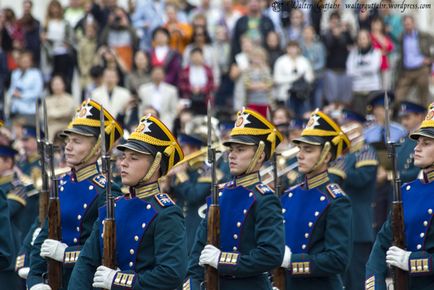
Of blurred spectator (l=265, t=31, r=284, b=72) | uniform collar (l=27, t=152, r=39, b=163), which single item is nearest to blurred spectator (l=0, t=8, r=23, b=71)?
blurred spectator (l=265, t=31, r=284, b=72)

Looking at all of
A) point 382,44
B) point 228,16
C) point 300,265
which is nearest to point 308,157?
point 300,265

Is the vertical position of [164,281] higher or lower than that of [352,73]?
lower

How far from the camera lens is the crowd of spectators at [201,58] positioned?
2205 centimetres

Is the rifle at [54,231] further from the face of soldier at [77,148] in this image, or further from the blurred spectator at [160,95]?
the blurred spectator at [160,95]

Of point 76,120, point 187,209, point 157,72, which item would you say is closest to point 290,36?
point 157,72

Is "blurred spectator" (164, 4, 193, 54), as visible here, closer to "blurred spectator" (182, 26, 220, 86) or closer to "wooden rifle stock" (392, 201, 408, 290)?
"blurred spectator" (182, 26, 220, 86)

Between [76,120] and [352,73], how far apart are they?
41.0ft

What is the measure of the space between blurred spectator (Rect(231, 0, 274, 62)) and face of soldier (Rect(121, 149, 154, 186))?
45.3 feet

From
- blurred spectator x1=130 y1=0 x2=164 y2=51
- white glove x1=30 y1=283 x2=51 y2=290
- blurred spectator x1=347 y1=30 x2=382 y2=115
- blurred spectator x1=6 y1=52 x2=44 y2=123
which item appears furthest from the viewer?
blurred spectator x1=130 y1=0 x2=164 y2=51

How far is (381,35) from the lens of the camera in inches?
926

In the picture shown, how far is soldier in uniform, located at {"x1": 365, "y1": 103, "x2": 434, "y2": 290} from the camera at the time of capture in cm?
965

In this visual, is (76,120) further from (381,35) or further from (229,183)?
(381,35)

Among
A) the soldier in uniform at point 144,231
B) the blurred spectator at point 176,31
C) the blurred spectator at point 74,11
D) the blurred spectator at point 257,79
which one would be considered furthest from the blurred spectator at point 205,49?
the soldier in uniform at point 144,231

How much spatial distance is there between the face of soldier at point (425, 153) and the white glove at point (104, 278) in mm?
2356
